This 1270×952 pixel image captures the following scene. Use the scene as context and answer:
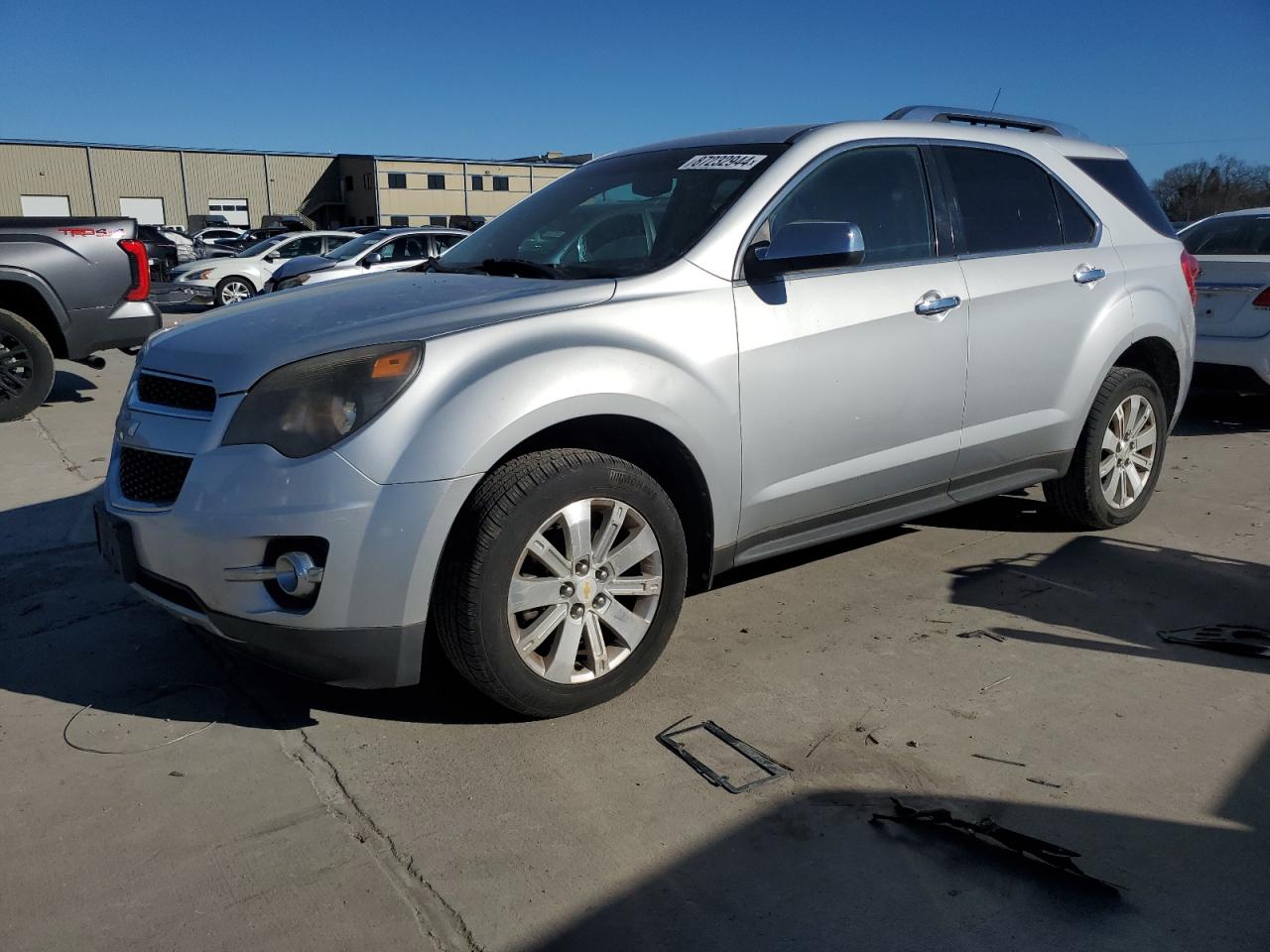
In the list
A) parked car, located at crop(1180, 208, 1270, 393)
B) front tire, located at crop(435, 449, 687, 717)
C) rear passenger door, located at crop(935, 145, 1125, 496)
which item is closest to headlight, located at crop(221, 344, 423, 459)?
front tire, located at crop(435, 449, 687, 717)

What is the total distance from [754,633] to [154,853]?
2.07m

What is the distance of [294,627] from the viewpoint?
8.77 ft

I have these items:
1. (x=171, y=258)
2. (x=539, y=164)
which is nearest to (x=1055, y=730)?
(x=171, y=258)

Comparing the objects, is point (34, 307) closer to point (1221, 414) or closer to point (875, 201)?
point (875, 201)

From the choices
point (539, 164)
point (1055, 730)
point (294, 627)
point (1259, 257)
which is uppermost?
point (539, 164)

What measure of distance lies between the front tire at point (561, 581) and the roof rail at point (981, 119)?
2190mm

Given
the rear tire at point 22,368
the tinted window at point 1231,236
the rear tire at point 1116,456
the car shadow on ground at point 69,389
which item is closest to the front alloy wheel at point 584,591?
the rear tire at point 1116,456

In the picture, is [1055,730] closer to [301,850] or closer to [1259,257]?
[301,850]

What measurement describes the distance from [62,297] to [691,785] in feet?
22.5

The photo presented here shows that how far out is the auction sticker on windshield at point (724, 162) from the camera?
142 inches

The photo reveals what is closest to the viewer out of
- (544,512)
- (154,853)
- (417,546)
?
(154,853)

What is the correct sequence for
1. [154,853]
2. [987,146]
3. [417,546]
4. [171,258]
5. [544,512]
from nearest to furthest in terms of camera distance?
[154,853] → [417,546] → [544,512] → [987,146] → [171,258]

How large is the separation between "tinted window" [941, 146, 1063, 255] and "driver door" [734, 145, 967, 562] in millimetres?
210

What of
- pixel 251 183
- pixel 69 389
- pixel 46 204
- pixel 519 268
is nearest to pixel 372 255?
pixel 69 389
